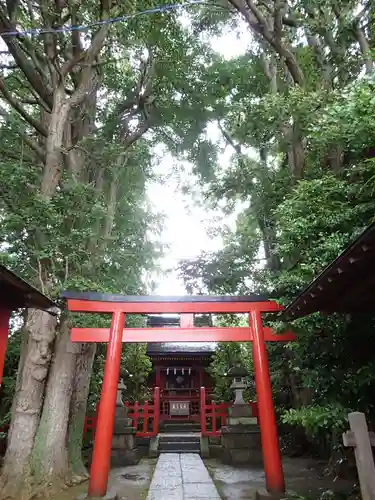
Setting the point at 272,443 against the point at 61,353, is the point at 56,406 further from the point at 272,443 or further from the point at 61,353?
the point at 272,443

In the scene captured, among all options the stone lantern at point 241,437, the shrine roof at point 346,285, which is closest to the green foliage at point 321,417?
the shrine roof at point 346,285

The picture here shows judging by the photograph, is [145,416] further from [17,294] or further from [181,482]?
[17,294]

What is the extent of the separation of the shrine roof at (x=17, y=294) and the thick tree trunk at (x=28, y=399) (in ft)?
7.30

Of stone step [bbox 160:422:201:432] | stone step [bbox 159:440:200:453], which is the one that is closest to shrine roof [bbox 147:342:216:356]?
stone step [bbox 160:422:201:432]

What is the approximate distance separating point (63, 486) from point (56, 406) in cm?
135

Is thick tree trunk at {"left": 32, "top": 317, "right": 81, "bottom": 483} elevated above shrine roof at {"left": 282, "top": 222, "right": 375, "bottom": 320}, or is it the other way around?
shrine roof at {"left": 282, "top": 222, "right": 375, "bottom": 320}

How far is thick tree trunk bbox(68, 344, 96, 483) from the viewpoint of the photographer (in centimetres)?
718

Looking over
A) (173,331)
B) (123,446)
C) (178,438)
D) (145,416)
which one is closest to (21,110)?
(173,331)

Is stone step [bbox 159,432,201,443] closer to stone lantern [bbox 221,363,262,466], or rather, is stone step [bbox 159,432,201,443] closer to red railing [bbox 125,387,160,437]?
red railing [bbox 125,387,160,437]

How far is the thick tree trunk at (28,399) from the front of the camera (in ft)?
19.5

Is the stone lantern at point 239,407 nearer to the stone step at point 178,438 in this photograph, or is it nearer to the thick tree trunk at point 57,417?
the stone step at point 178,438

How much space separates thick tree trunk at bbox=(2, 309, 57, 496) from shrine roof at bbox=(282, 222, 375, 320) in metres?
4.49

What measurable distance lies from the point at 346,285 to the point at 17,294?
374 centimetres

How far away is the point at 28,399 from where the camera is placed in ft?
21.0
